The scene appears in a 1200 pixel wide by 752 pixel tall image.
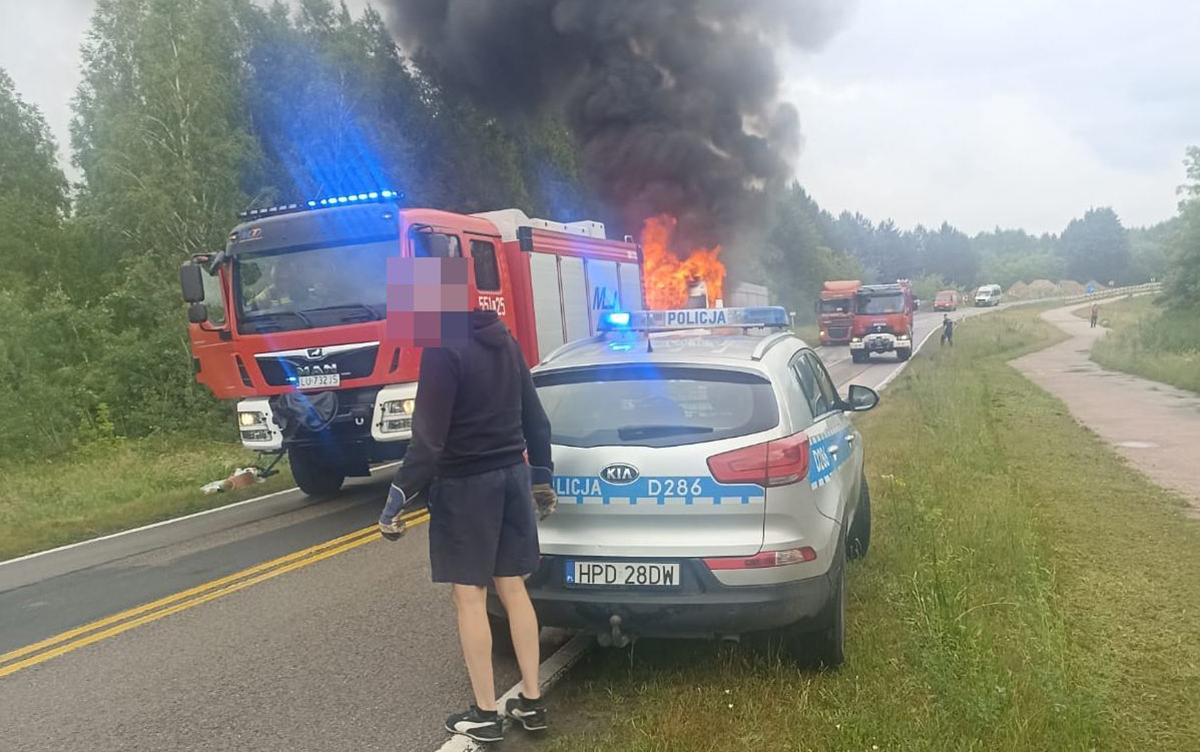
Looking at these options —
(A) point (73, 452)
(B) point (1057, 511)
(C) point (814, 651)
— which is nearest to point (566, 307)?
(B) point (1057, 511)

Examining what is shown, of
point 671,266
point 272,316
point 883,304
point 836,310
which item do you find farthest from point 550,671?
point 836,310

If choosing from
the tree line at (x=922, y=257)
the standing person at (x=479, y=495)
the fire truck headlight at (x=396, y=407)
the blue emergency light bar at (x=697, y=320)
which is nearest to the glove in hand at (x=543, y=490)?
the standing person at (x=479, y=495)

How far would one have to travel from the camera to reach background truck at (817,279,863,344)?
35.3 m

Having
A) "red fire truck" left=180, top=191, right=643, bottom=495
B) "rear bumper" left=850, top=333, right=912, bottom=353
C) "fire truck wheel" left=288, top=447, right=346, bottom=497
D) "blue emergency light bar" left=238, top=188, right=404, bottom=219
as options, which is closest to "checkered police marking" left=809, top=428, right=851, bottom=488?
"red fire truck" left=180, top=191, right=643, bottom=495

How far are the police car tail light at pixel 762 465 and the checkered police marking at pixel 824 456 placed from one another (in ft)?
0.47

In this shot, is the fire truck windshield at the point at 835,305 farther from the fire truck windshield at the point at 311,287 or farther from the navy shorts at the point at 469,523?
the navy shorts at the point at 469,523

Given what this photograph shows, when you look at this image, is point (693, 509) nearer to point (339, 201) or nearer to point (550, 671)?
point (550, 671)

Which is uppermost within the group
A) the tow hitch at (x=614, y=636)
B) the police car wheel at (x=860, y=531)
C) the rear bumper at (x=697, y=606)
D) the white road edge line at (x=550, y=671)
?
the rear bumper at (x=697, y=606)

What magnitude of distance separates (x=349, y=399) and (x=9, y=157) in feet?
81.6

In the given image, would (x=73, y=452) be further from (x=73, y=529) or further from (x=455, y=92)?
(x=455, y=92)

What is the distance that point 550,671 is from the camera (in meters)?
4.12

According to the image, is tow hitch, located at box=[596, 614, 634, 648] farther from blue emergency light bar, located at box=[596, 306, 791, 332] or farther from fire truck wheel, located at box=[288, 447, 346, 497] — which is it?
fire truck wheel, located at box=[288, 447, 346, 497]

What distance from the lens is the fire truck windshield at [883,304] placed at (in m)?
27.9

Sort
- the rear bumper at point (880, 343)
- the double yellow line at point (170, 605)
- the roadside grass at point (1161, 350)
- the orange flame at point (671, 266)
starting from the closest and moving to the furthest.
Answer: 1. the double yellow line at point (170, 605)
2. the roadside grass at point (1161, 350)
3. the orange flame at point (671, 266)
4. the rear bumper at point (880, 343)
